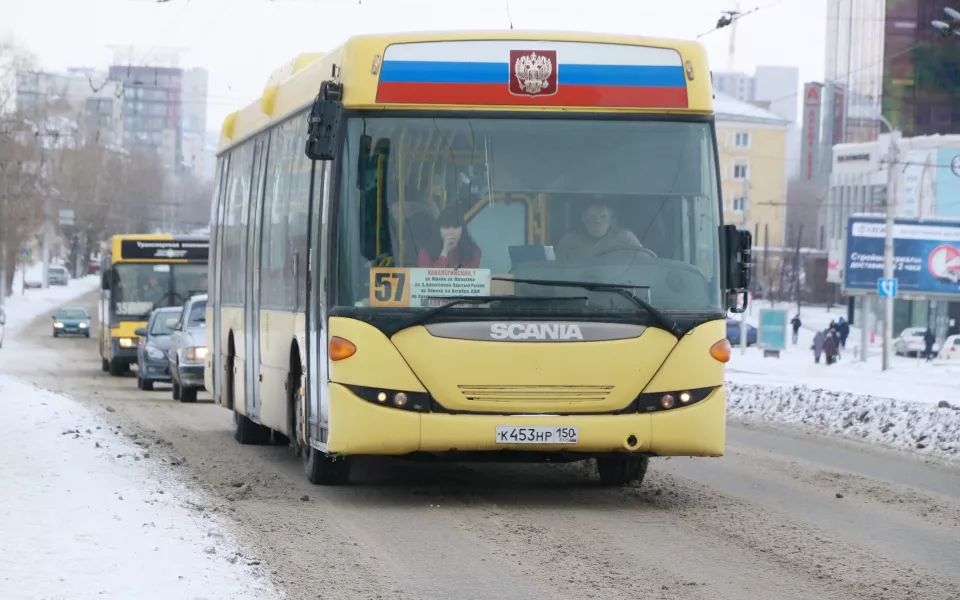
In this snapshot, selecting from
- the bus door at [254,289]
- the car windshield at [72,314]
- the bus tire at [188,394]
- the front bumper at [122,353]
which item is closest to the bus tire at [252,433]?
the bus door at [254,289]

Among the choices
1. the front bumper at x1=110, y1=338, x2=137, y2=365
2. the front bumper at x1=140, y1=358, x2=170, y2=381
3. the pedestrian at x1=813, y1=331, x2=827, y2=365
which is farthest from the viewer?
the pedestrian at x1=813, y1=331, x2=827, y2=365

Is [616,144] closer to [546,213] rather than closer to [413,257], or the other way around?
[546,213]

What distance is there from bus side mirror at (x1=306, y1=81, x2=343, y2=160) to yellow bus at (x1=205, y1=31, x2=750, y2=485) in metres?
0.01

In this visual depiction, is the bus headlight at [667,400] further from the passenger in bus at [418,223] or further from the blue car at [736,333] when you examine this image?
the blue car at [736,333]

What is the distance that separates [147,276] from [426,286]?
1093 inches

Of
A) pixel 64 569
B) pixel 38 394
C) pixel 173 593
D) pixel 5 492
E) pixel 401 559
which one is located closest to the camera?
pixel 173 593

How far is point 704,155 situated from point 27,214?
8216 centimetres

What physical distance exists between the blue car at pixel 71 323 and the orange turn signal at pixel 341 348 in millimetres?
63515

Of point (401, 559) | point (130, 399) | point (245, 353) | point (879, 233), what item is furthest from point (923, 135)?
point (401, 559)

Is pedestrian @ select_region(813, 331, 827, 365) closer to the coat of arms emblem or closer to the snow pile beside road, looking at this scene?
the snow pile beside road

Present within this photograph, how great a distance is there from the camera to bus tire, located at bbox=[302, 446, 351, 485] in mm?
12052

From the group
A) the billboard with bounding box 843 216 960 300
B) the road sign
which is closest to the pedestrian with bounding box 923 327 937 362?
the billboard with bounding box 843 216 960 300

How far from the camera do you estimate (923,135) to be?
89812 mm

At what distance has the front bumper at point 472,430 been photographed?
1067cm
